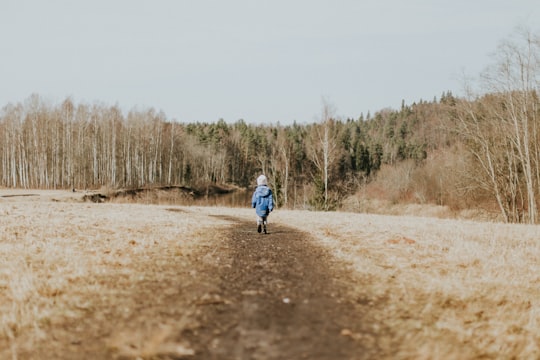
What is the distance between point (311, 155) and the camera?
6812cm

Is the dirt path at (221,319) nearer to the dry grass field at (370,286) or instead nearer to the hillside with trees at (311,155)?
the dry grass field at (370,286)

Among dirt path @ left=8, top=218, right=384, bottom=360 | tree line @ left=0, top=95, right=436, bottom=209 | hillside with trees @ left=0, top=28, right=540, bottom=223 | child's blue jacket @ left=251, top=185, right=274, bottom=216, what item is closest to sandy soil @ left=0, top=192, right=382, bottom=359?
dirt path @ left=8, top=218, right=384, bottom=360

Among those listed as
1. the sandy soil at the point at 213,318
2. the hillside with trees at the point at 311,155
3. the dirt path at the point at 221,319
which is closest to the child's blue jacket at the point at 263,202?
the sandy soil at the point at 213,318

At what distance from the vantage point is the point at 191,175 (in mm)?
96562

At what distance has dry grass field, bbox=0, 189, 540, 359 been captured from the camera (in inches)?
188

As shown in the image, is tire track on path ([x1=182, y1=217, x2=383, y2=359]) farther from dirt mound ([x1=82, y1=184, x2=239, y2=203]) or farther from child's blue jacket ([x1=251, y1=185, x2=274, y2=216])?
dirt mound ([x1=82, y1=184, x2=239, y2=203])

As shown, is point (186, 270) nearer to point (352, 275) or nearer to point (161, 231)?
point (352, 275)

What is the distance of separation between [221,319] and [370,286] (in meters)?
2.97

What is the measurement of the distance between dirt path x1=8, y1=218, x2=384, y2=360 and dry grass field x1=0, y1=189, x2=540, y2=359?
0.06 metres

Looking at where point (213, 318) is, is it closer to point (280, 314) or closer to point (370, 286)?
point (280, 314)

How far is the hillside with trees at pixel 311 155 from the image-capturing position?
102ft

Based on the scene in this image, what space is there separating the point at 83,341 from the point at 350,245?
7.88m

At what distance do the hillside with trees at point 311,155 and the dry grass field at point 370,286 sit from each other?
2238 centimetres

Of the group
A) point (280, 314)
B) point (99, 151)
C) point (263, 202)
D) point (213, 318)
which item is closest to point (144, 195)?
point (99, 151)
